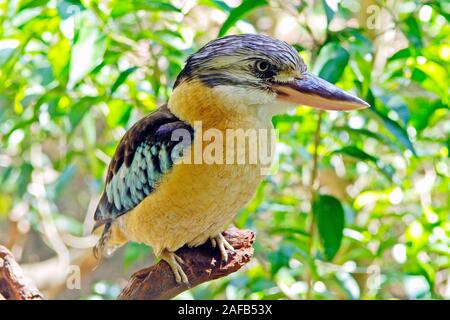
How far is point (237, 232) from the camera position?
153 cm

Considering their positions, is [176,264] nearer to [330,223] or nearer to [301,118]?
[330,223]

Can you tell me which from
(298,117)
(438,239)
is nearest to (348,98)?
(298,117)

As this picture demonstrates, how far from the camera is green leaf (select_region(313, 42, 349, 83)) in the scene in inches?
58.2

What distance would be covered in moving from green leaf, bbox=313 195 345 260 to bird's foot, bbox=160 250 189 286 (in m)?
0.41

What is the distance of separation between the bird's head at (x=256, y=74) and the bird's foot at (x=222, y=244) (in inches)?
12.4

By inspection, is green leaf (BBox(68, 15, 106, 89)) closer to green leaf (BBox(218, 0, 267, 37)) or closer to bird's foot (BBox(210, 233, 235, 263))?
green leaf (BBox(218, 0, 267, 37))

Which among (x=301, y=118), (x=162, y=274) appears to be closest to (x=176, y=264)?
(x=162, y=274)

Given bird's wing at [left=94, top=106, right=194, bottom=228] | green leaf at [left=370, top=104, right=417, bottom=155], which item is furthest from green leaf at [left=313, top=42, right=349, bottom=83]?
bird's wing at [left=94, top=106, right=194, bottom=228]

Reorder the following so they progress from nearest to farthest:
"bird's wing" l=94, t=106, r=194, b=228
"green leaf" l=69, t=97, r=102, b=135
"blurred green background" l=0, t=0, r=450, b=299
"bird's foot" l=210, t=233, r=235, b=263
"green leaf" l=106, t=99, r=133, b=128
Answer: "bird's wing" l=94, t=106, r=194, b=228 < "bird's foot" l=210, t=233, r=235, b=263 < "blurred green background" l=0, t=0, r=450, b=299 < "green leaf" l=69, t=97, r=102, b=135 < "green leaf" l=106, t=99, r=133, b=128

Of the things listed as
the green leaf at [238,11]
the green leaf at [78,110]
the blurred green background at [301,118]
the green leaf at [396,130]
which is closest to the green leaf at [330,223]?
the blurred green background at [301,118]

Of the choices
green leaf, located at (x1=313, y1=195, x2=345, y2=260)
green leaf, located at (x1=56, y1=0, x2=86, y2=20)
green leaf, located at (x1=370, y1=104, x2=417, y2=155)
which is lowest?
green leaf, located at (x1=313, y1=195, x2=345, y2=260)

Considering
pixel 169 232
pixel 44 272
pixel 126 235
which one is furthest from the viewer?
pixel 44 272
